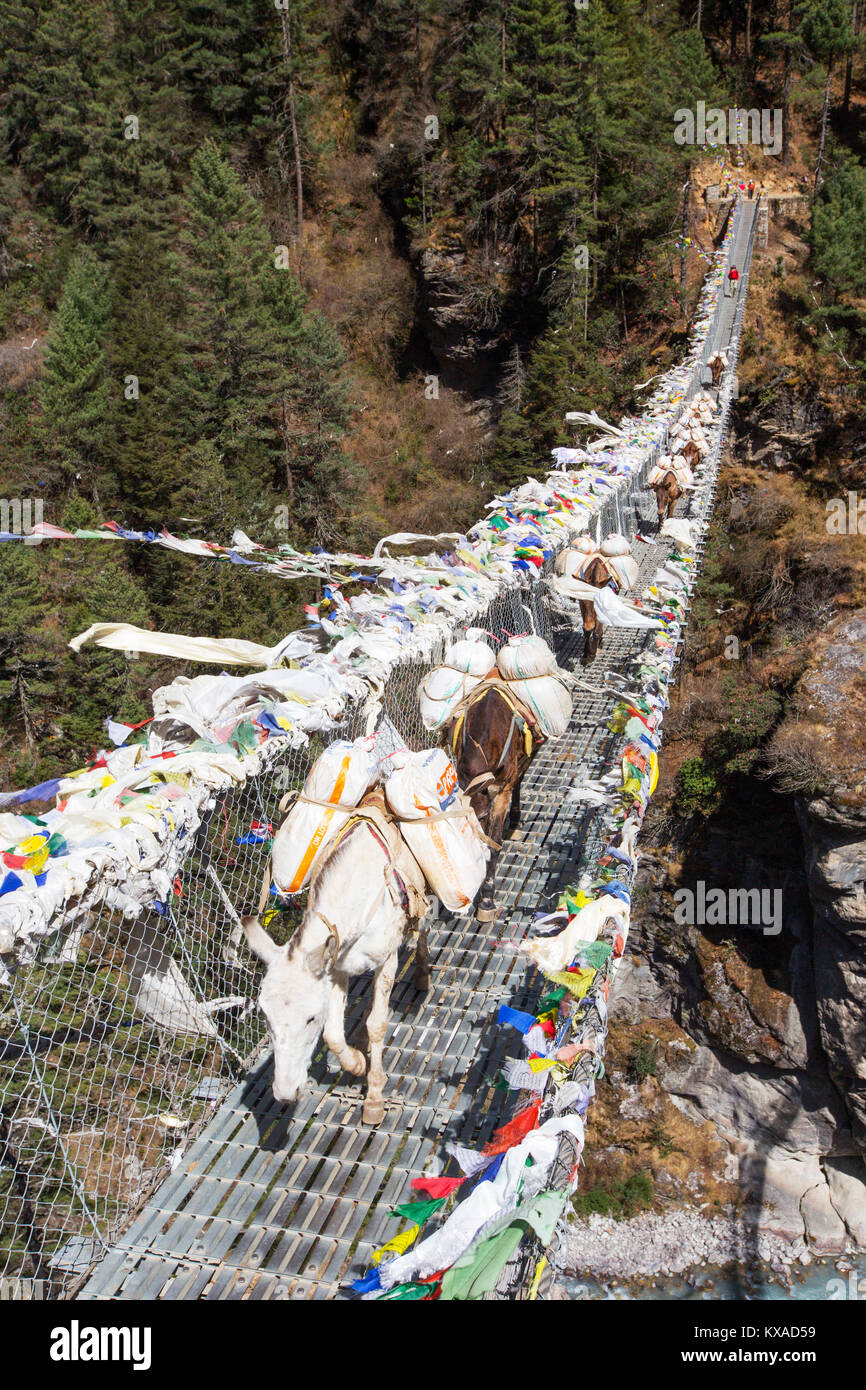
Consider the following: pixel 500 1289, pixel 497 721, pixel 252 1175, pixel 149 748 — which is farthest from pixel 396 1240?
pixel 497 721

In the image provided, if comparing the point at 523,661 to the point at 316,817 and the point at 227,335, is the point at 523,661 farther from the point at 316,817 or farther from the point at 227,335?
the point at 227,335

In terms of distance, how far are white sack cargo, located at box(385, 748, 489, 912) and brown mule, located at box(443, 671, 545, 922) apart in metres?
1.47

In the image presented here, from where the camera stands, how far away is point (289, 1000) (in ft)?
12.3

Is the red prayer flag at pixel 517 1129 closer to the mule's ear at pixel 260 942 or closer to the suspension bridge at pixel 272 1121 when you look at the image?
the suspension bridge at pixel 272 1121

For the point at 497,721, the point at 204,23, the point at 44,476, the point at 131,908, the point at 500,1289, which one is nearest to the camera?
the point at 500,1289

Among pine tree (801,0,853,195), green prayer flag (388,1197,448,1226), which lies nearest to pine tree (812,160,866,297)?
pine tree (801,0,853,195)

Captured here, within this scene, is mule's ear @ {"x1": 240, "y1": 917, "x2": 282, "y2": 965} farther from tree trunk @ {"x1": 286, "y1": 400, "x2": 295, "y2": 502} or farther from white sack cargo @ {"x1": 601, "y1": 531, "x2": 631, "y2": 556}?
tree trunk @ {"x1": 286, "y1": 400, "x2": 295, "y2": 502}

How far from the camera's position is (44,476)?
993 inches

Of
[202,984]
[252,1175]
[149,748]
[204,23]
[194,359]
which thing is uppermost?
[204,23]

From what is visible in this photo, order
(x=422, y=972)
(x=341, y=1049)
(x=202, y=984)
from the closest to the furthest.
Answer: (x=341, y=1049) → (x=202, y=984) → (x=422, y=972)

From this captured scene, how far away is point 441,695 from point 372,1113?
2676 mm

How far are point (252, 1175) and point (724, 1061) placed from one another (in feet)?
54.5

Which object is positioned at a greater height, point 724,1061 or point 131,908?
point 131,908

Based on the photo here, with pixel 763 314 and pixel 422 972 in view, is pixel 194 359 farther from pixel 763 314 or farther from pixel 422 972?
pixel 422 972
